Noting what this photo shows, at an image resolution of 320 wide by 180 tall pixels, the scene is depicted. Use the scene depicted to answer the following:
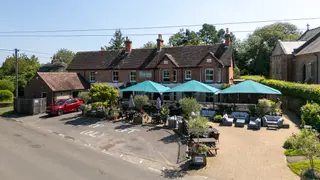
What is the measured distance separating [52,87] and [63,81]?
106 inches

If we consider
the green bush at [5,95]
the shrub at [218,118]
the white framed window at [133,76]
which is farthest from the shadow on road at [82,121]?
the green bush at [5,95]

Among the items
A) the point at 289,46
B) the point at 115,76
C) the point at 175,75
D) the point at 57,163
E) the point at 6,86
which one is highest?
the point at 289,46

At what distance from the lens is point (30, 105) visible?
101ft

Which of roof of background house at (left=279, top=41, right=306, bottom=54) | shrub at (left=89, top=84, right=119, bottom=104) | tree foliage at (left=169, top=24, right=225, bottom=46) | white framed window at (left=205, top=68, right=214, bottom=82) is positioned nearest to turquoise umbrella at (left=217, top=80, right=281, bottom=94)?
white framed window at (left=205, top=68, right=214, bottom=82)

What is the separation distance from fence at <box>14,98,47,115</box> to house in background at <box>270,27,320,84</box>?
112 feet

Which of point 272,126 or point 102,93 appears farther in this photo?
point 102,93

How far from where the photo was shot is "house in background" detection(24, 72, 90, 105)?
32.9 meters

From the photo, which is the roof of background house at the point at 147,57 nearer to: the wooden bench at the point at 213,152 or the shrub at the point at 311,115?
the shrub at the point at 311,115

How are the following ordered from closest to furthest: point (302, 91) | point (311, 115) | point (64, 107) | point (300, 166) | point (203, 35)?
1. point (300, 166)
2. point (311, 115)
3. point (302, 91)
4. point (64, 107)
5. point (203, 35)

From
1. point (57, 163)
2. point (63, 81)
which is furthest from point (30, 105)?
point (57, 163)

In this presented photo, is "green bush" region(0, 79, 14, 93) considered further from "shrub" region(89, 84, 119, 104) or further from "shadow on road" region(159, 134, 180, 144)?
"shadow on road" region(159, 134, 180, 144)

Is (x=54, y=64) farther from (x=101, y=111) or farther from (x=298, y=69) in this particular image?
(x=298, y=69)

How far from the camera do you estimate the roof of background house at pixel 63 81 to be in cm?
3353

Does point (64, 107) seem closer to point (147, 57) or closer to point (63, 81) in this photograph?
point (63, 81)
